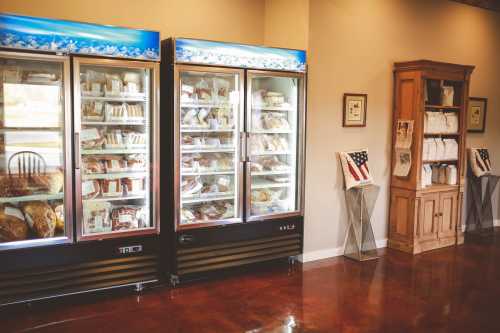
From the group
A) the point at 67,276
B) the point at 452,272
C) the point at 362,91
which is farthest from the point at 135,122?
the point at 452,272

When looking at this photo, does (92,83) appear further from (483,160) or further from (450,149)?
(483,160)

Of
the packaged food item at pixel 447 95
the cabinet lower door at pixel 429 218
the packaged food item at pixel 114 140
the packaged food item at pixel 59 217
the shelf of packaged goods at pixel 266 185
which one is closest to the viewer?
the packaged food item at pixel 59 217

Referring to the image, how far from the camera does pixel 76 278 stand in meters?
3.87

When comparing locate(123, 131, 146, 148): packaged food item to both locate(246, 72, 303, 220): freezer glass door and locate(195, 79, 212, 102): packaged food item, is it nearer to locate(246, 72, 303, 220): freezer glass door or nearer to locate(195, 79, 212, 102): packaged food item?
locate(195, 79, 212, 102): packaged food item

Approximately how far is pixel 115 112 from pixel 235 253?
1725 millimetres

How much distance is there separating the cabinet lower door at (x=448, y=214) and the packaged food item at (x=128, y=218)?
3610 millimetres

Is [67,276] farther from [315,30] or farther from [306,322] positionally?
[315,30]

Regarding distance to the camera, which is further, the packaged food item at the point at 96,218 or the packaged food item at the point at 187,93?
the packaged food item at the point at 187,93

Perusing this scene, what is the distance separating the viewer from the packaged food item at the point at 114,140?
13.6 ft

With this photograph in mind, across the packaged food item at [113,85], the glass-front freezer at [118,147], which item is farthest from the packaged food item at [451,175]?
the packaged food item at [113,85]

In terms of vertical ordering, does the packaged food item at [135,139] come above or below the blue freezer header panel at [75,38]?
below

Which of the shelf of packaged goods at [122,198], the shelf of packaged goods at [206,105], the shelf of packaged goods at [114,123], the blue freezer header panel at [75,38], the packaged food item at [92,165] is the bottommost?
the shelf of packaged goods at [122,198]

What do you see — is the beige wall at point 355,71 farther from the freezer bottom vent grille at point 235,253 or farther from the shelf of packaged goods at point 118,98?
the shelf of packaged goods at point 118,98

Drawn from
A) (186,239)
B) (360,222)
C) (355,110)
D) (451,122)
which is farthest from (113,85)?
(451,122)
